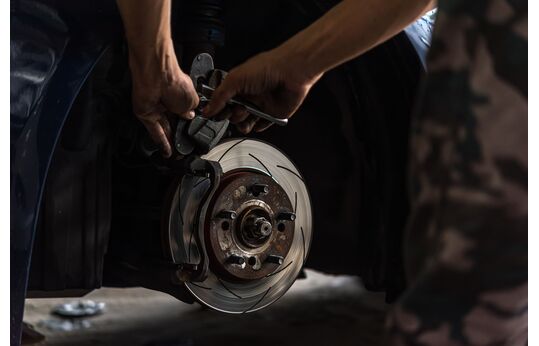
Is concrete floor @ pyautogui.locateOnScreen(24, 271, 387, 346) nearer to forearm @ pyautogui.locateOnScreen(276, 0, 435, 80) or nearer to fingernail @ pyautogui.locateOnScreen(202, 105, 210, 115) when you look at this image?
fingernail @ pyautogui.locateOnScreen(202, 105, 210, 115)

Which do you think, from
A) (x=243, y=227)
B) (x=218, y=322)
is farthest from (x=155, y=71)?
(x=218, y=322)

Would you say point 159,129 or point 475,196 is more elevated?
point 159,129

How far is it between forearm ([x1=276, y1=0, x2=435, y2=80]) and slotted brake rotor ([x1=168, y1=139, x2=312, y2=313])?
0.96 ft

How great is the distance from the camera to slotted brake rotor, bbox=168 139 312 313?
4.40ft

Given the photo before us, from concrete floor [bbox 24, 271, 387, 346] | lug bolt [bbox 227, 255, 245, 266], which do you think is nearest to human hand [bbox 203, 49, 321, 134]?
lug bolt [bbox 227, 255, 245, 266]

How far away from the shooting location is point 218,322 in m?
1.93

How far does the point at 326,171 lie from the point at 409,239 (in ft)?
3.92

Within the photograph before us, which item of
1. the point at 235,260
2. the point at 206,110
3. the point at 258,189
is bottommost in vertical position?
the point at 235,260

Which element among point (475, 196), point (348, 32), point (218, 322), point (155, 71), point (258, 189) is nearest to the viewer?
point (475, 196)

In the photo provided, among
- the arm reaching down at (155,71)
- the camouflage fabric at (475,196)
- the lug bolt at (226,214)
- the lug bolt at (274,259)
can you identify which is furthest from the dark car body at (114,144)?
the camouflage fabric at (475,196)

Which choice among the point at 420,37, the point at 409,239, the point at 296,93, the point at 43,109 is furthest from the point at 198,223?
the point at 409,239

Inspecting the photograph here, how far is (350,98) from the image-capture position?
1542 millimetres

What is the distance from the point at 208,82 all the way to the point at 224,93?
0.06 metres

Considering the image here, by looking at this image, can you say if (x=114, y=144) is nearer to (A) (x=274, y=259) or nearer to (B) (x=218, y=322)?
(A) (x=274, y=259)
